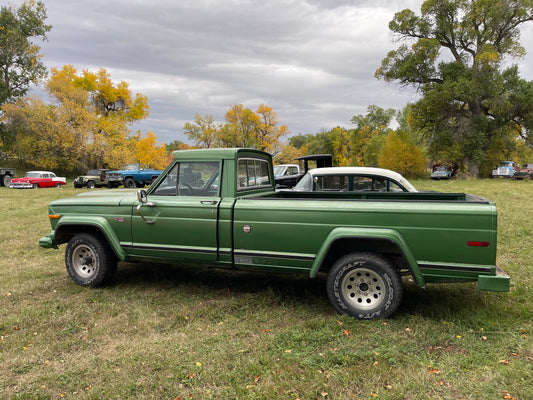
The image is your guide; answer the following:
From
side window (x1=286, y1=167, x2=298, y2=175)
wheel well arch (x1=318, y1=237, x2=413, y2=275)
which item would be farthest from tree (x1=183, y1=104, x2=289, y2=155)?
wheel well arch (x1=318, y1=237, x2=413, y2=275)

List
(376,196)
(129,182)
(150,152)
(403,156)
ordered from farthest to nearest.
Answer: (150,152) < (403,156) < (129,182) < (376,196)

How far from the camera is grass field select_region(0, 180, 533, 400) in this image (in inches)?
123

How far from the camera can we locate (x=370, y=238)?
4152 mm

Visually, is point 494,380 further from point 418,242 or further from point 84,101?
point 84,101

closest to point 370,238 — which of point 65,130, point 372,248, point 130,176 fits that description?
point 372,248

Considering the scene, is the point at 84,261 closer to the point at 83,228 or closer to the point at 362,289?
the point at 83,228

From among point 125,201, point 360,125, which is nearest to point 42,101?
point 125,201

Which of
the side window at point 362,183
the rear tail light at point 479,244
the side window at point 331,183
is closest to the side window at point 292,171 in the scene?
the side window at point 331,183

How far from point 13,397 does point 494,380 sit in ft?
12.9

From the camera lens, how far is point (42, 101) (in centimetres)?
3766

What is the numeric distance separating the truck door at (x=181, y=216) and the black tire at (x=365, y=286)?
5.21ft

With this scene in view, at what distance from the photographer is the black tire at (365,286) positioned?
418 cm

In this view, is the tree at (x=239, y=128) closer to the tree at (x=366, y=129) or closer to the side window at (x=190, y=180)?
the tree at (x=366, y=129)

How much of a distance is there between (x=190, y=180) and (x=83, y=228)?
190 cm
